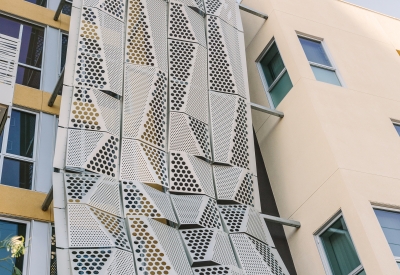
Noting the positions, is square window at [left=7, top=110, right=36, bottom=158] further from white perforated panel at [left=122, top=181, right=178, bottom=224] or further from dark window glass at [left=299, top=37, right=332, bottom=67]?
dark window glass at [left=299, top=37, right=332, bottom=67]

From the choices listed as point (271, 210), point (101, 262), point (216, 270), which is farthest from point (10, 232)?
point (271, 210)

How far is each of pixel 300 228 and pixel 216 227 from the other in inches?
80.7

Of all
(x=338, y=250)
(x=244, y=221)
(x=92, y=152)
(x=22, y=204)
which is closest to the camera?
(x=92, y=152)

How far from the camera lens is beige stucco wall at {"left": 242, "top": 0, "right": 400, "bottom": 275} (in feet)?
35.6

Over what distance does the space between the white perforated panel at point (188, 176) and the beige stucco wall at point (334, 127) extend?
6.89 ft

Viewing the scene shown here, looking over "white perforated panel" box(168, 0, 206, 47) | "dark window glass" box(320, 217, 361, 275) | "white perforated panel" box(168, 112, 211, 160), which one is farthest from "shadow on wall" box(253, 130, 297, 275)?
"white perforated panel" box(168, 0, 206, 47)

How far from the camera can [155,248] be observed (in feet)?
30.8

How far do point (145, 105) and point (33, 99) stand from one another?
2.83 metres

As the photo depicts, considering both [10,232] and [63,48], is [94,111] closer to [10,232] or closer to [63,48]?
[10,232]

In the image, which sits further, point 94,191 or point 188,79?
point 188,79

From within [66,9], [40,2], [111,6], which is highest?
[40,2]

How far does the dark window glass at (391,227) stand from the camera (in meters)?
10.3

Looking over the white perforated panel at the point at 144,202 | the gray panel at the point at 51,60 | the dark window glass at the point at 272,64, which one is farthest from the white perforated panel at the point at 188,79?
the gray panel at the point at 51,60

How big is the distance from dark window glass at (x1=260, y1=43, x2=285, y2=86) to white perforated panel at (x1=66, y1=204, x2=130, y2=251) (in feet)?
20.8
